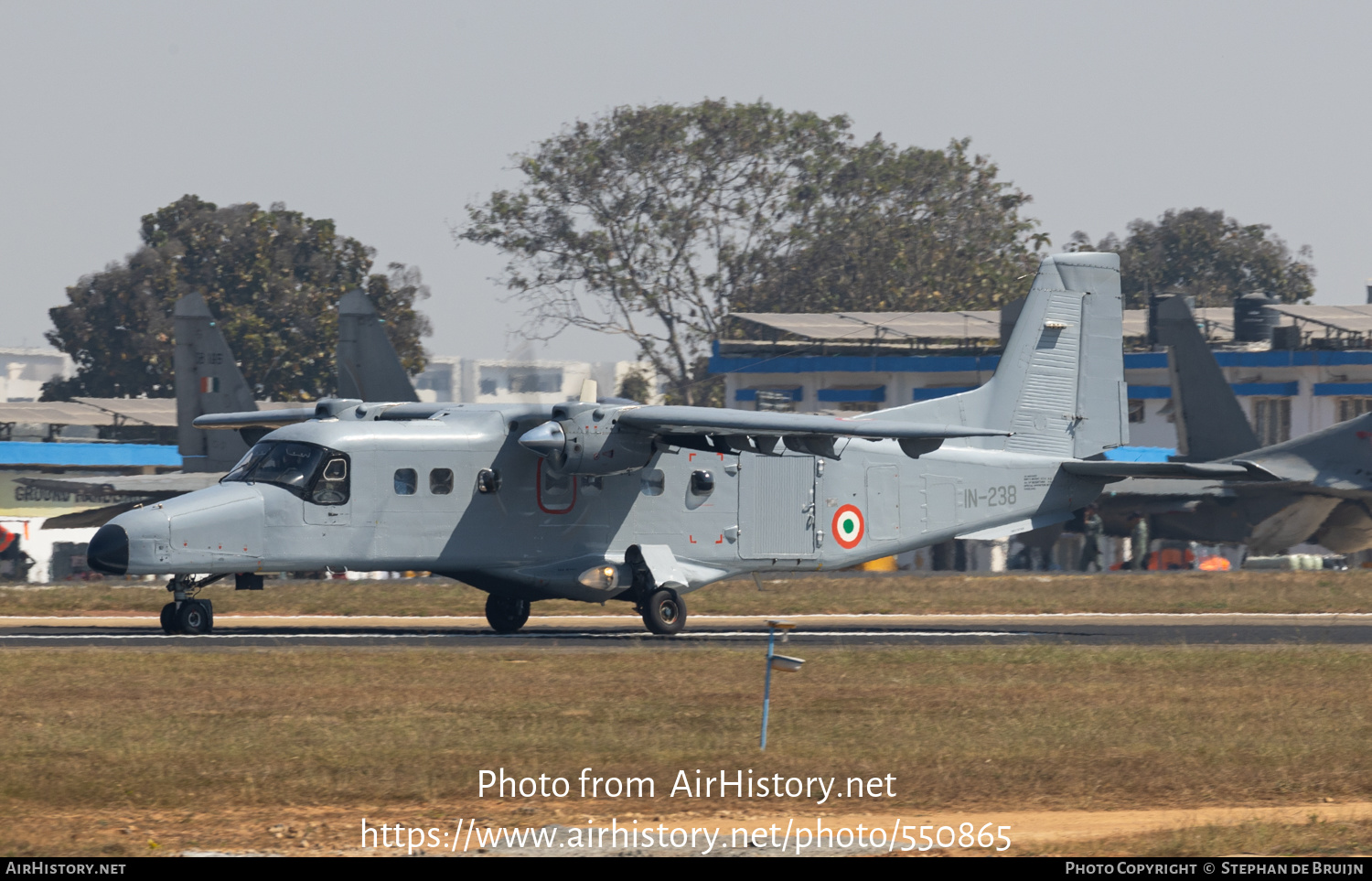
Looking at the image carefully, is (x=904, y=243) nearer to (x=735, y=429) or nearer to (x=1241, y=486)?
(x=1241, y=486)

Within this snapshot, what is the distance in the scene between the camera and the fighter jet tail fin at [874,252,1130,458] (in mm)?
30750

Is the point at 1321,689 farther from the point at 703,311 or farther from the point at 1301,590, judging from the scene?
the point at 703,311

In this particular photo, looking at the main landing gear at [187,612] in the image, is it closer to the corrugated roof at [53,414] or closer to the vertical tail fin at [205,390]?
the vertical tail fin at [205,390]

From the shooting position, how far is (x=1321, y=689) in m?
19.5

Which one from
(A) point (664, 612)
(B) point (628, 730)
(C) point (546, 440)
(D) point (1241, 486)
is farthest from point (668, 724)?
(D) point (1241, 486)

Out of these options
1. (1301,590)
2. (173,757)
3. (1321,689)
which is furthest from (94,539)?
(1301,590)

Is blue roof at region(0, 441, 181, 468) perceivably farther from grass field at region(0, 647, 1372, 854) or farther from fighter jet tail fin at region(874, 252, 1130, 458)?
grass field at region(0, 647, 1372, 854)

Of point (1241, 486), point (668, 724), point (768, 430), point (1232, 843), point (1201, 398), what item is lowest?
point (668, 724)

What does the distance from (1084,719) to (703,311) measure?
234ft

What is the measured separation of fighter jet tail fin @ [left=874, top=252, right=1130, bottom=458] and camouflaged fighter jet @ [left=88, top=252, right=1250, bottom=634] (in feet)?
0.18

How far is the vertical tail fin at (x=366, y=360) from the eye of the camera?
34.2m

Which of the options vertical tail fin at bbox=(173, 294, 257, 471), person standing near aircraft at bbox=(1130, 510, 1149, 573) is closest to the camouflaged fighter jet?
vertical tail fin at bbox=(173, 294, 257, 471)

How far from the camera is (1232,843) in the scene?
36.4ft

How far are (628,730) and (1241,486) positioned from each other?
30084 millimetres
